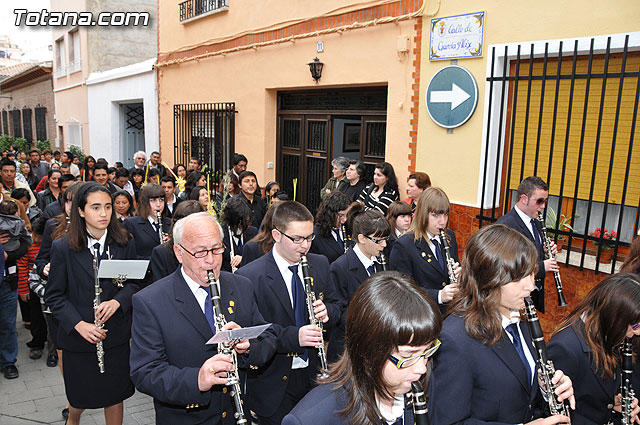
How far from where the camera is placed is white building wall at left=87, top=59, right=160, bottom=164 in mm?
15086

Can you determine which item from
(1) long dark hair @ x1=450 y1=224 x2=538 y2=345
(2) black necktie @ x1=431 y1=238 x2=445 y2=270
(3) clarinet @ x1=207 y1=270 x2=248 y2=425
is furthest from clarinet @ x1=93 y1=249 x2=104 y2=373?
(2) black necktie @ x1=431 y1=238 x2=445 y2=270

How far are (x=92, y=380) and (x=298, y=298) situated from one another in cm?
173

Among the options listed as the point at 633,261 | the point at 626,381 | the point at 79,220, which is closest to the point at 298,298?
the point at 79,220

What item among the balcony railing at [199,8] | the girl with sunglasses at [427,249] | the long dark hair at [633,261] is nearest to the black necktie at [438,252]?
the girl with sunglasses at [427,249]

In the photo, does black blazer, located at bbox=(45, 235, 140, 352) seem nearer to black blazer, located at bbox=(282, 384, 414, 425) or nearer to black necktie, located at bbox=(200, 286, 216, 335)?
black necktie, located at bbox=(200, 286, 216, 335)

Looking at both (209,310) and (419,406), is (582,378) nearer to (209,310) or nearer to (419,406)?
(419,406)

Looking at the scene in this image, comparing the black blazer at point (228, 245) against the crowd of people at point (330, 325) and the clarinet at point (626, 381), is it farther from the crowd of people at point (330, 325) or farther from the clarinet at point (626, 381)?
the clarinet at point (626, 381)

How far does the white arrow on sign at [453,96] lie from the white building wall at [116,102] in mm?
10127

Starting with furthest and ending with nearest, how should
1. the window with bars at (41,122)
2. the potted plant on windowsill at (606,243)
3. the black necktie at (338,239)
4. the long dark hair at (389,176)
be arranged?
the window with bars at (41,122), the long dark hair at (389,176), the potted plant on windowsill at (606,243), the black necktie at (338,239)

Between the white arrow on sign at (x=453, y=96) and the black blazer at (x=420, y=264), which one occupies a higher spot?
the white arrow on sign at (x=453, y=96)

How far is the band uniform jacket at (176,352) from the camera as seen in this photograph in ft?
8.25

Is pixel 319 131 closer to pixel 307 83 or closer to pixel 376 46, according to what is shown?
pixel 307 83

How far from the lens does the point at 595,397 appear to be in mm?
2736

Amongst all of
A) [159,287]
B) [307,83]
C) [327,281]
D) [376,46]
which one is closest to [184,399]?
[159,287]
